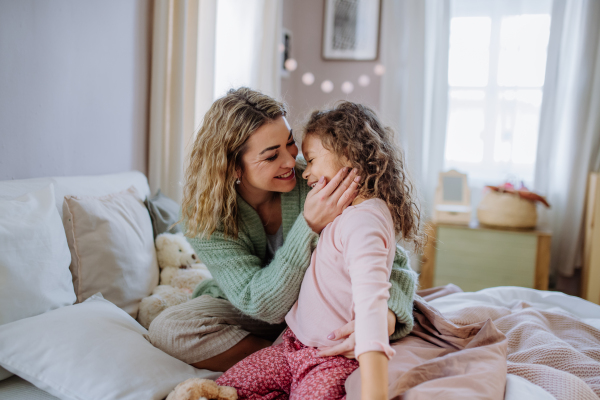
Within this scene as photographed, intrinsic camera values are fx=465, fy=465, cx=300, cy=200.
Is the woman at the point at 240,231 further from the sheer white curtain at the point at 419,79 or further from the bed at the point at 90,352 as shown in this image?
the sheer white curtain at the point at 419,79

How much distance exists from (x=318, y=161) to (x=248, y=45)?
183 centimetres

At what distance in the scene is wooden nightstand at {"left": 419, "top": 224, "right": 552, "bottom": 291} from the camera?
2764 mm

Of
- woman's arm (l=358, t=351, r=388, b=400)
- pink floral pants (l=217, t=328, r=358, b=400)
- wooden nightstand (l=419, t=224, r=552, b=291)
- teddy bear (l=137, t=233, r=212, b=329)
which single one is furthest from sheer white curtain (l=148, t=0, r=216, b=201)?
woman's arm (l=358, t=351, r=388, b=400)

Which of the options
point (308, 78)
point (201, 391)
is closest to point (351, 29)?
point (308, 78)

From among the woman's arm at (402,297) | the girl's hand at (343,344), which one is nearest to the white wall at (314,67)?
the woman's arm at (402,297)

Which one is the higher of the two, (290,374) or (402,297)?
(402,297)

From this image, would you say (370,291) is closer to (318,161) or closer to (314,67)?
(318,161)

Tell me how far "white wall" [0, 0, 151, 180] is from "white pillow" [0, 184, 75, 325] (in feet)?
1.11

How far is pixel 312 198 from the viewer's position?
112 centimetres

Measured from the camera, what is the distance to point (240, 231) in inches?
53.6

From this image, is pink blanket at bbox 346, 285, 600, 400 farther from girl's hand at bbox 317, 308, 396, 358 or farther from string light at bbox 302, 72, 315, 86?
string light at bbox 302, 72, 315, 86

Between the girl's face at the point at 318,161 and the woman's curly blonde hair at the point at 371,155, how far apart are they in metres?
0.01

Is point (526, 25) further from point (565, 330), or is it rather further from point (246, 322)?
point (246, 322)

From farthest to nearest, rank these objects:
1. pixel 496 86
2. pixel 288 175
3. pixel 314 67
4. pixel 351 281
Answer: pixel 314 67
pixel 496 86
pixel 288 175
pixel 351 281
